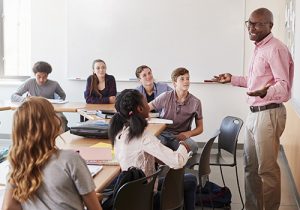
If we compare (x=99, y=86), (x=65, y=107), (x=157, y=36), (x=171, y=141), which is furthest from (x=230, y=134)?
(x=157, y=36)

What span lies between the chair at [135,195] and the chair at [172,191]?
0.21 meters

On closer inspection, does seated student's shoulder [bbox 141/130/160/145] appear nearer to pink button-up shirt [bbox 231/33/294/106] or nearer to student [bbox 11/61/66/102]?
pink button-up shirt [bbox 231/33/294/106]

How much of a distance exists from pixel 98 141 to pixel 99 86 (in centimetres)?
239

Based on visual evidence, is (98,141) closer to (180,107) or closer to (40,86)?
(180,107)

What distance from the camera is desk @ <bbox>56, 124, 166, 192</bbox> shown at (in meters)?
2.13

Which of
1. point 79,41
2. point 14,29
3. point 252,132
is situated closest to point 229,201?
point 252,132

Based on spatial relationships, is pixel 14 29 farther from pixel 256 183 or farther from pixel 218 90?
pixel 256 183

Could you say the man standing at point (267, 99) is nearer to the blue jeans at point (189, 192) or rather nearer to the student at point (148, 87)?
the blue jeans at point (189, 192)

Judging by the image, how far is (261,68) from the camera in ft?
10.0

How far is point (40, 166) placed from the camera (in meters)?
1.64

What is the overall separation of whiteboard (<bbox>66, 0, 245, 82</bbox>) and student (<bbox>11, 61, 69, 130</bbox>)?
785mm

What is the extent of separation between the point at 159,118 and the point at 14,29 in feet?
11.3

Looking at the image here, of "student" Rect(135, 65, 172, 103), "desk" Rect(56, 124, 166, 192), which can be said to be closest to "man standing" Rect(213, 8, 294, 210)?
"desk" Rect(56, 124, 166, 192)

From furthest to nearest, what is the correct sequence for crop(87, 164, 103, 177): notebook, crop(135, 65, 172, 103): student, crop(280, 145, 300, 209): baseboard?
crop(135, 65, 172, 103): student
crop(280, 145, 300, 209): baseboard
crop(87, 164, 103, 177): notebook
